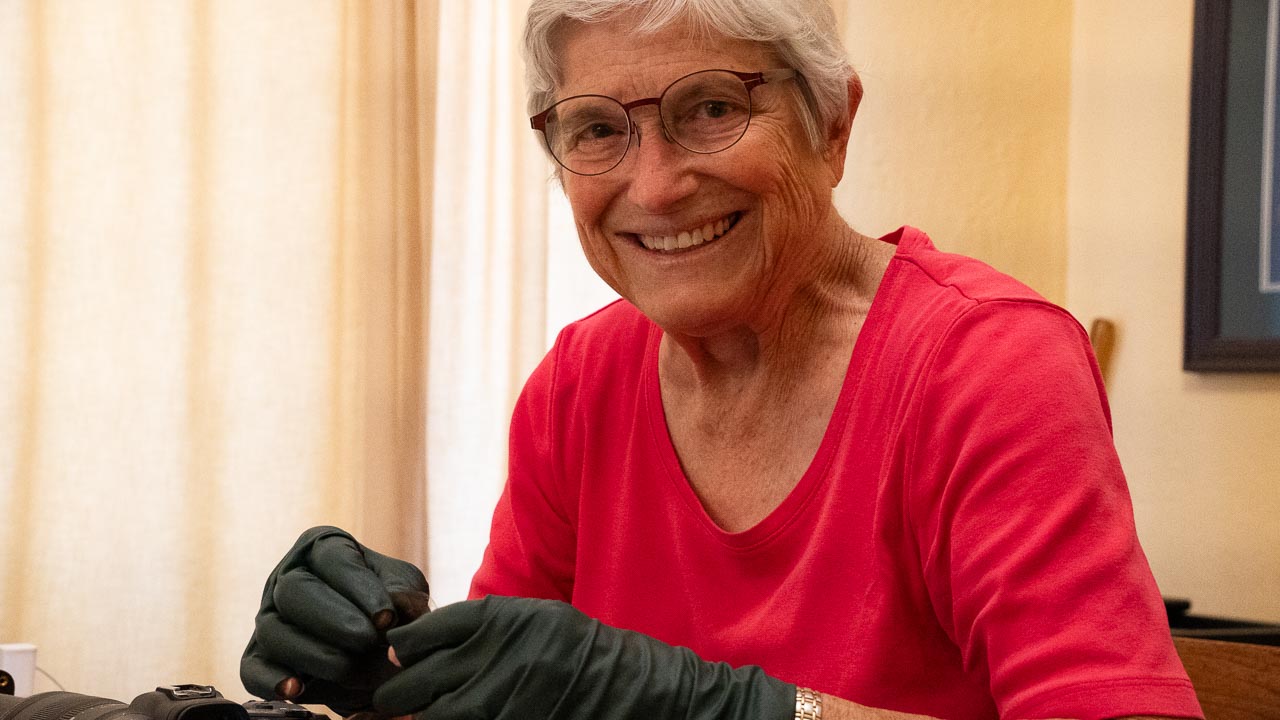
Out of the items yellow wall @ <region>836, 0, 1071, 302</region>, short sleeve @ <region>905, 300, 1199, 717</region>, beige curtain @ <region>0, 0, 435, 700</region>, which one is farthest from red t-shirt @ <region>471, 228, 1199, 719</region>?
yellow wall @ <region>836, 0, 1071, 302</region>

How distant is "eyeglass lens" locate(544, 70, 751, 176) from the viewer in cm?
98

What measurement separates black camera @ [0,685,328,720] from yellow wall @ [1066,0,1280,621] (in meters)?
1.79

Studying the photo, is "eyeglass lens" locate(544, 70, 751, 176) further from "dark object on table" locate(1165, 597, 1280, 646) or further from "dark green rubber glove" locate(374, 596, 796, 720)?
"dark object on table" locate(1165, 597, 1280, 646)

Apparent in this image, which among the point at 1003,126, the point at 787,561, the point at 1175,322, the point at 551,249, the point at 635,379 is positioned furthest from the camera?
the point at 1003,126

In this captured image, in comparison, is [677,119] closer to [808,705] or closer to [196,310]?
[808,705]

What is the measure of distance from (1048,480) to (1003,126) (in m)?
1.83

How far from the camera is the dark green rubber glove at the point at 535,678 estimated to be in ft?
2.57

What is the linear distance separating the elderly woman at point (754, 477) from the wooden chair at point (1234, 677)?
47 centimetres

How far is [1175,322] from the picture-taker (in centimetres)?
211

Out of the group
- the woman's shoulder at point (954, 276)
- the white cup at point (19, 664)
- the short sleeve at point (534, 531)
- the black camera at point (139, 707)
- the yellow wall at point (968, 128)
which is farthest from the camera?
the yellow wall at point (968, 128)

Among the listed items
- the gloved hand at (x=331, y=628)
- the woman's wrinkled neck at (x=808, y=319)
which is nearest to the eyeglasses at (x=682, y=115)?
the woman's wrinkled neck at (x=808, y=319)

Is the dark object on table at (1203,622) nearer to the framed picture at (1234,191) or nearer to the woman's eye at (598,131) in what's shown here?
the framed picture at (1234,191)

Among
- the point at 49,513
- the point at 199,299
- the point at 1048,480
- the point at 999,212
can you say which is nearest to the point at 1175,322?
the point at 999,212

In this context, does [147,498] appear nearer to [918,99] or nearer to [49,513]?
[49,513]
